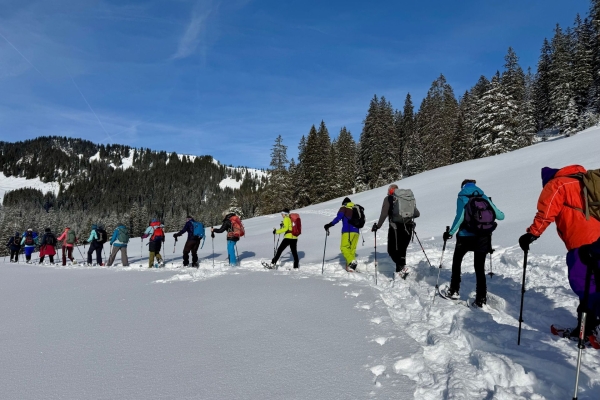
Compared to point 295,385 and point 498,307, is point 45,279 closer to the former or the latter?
point 295,385

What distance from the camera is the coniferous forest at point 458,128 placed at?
36.0 m

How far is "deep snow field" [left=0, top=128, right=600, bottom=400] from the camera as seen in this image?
2.88 m

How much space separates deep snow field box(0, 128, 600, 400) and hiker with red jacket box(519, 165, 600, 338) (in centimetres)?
60

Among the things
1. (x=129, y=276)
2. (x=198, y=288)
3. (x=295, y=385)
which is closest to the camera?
(x=295, y=385)

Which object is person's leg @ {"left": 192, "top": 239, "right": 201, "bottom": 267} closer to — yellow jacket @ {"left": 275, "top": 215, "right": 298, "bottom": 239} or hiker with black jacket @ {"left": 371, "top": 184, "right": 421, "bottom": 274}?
yellow jacket @ {"left": 275, "top": 215, "right": 298, "bottom": 239}

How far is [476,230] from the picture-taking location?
535cm

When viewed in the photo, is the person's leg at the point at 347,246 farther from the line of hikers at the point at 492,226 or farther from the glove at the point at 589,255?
the glove at the point at 589,255

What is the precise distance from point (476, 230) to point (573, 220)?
183 cm

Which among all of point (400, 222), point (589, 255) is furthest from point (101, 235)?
point (589, 255)

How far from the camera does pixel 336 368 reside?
319 centimetres

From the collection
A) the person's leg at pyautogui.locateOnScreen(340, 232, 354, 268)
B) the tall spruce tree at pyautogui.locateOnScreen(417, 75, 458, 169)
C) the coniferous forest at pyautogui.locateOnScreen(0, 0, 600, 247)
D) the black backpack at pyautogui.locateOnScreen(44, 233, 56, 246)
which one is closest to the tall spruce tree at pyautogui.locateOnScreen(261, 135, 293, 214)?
the coniferous forest at pyautogui.locateOnScreen(0, 0, 600, 247)

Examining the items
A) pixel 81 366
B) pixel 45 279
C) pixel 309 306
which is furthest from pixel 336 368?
pixel 45 279

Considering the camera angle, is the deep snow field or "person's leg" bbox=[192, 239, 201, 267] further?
"person's leg" bbox=[192, 239, 201, 267]

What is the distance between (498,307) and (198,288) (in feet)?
18.1
